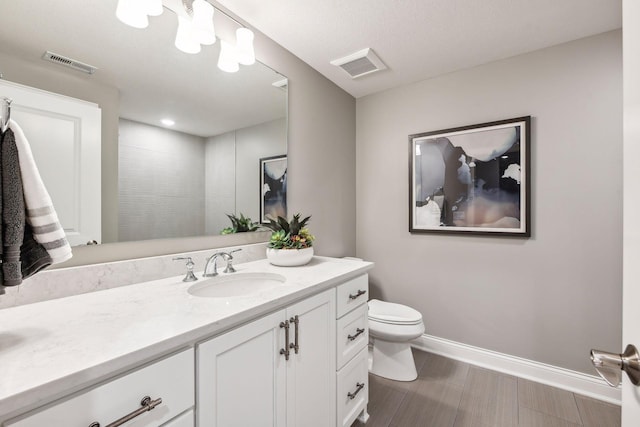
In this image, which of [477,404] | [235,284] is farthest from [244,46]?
[477,404]

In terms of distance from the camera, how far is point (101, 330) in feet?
2.41

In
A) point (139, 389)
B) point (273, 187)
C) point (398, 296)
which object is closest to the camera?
point (139, 389)

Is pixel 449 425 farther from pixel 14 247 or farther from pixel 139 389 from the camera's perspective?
pixel 14 247

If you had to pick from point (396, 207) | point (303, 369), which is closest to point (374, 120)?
point (396, 207)

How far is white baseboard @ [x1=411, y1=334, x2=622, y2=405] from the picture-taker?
1755 mm

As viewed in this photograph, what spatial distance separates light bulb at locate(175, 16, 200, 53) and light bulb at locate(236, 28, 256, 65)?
26cm

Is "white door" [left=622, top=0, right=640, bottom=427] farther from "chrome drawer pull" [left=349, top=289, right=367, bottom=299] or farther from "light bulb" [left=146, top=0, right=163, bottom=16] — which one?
"light bulb" [left=146, top=0, right=163, bottom=16]

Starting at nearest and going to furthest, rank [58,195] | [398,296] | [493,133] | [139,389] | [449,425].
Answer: [139,389] → [58,195] → [449,425] → [493,133] → [398,296]

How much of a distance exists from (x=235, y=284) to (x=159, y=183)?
59 centimetres

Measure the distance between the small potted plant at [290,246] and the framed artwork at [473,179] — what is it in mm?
1193

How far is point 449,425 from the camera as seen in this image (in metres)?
1.56

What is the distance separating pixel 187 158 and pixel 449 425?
2027mm

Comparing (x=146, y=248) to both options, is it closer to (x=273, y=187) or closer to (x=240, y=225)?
(x=240, y=225)

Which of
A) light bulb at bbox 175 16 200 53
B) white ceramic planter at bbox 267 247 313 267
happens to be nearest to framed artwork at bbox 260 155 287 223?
white ceramic planter at bbox 267 247 313 267
